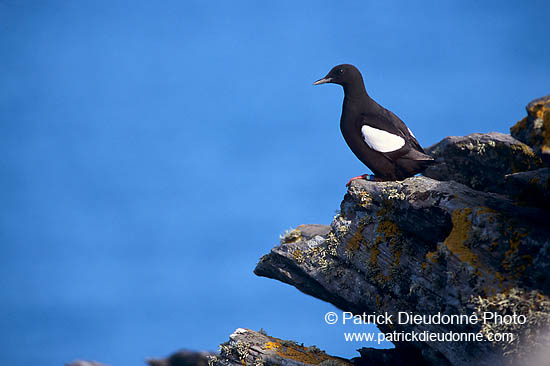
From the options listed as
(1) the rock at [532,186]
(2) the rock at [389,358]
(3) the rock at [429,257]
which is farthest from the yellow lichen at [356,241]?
Answer: (1) the rock at [532,186]

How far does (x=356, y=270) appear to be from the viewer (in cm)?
902

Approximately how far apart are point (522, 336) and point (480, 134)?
13.2 feet

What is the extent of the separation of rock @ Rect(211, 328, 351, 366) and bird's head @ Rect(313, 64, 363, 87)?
16.7 ft

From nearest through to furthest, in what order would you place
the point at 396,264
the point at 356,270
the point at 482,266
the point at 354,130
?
the point at 482,266 → the point at 396,264 → the point at 356,270 → the point at 354,130

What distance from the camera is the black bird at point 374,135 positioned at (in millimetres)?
9578

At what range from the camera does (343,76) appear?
414 inches

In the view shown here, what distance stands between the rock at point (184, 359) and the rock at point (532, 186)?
242 inches

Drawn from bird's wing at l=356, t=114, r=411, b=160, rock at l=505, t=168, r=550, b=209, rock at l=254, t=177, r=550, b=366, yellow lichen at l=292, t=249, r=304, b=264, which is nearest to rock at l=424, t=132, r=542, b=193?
bird's wing at l=356, t=114, r=411, b=160

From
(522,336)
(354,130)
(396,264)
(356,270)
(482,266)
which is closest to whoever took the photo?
(522,336)

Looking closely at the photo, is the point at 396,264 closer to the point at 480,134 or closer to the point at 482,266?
the point at 482,266

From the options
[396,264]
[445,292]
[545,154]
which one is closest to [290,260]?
[396,264]

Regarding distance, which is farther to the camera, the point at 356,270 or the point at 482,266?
the point at 356,270

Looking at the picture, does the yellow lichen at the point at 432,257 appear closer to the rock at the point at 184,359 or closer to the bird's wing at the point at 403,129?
the bird's wing at the point at 403,129

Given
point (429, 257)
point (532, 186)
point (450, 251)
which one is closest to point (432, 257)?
point (429, 257)
